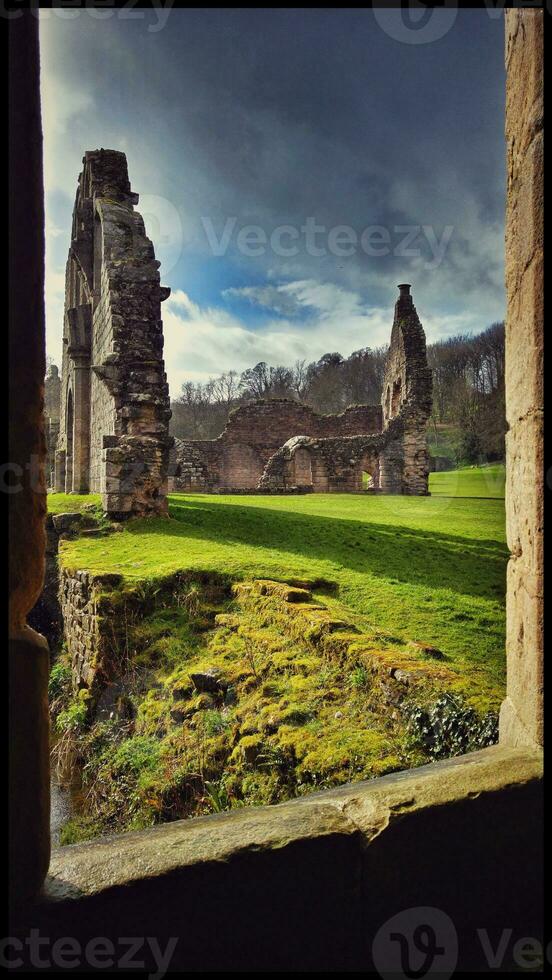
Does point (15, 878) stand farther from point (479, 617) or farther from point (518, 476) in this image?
point (479, 617)

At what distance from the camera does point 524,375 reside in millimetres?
2020

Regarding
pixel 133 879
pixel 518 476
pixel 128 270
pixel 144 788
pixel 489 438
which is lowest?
pixel 144 788

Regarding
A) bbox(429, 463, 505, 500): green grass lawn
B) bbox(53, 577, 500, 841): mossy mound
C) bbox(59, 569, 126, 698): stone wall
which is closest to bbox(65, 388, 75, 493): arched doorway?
bbox(59, 569, 126, 698): stone wall

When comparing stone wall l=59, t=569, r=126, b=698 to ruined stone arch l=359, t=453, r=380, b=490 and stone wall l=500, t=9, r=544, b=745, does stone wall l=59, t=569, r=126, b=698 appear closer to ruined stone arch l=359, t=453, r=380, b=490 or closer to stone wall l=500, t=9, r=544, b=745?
stone wall l=500, t=9, r=544, b=745

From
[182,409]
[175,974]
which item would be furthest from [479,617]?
[182,409]

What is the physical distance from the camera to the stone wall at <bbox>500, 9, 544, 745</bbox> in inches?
74.9

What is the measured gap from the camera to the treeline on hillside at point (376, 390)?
98.7 feet

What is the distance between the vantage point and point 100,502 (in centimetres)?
1055

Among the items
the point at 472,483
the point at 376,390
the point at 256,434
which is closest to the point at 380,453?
the point at 472,483

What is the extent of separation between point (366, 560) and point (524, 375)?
6188 millimetres

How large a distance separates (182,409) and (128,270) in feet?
153

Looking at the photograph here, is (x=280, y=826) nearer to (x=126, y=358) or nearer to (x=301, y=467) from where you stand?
(x=126, y=358)

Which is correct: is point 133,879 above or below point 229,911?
above

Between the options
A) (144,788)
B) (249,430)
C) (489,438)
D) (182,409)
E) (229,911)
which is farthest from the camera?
(182,409)
